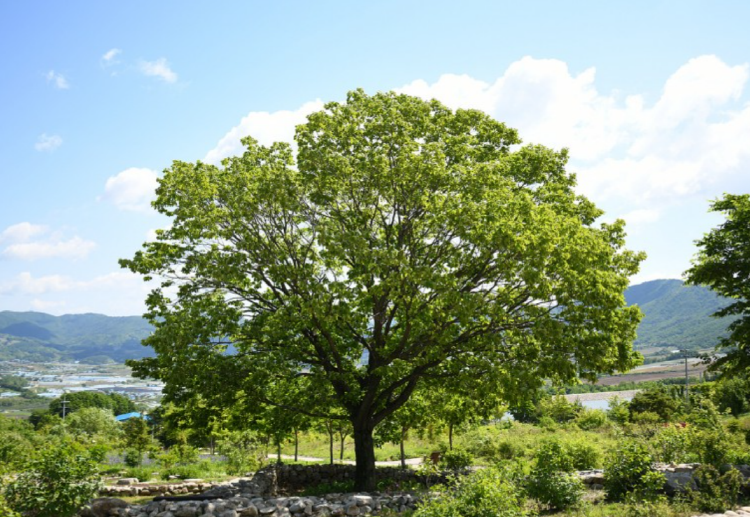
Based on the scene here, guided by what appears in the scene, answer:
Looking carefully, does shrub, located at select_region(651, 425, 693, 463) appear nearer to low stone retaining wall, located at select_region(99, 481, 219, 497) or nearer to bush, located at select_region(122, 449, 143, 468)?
low stone retaining wall, located at select_region(99, 481, 219, 497)

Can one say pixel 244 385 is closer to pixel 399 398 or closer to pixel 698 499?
pixel 399 398

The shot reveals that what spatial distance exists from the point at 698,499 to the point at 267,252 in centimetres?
1182

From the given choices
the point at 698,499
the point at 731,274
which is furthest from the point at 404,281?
the point at 731,274

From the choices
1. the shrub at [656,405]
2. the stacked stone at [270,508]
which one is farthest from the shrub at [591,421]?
the stacked stone at [270,508]

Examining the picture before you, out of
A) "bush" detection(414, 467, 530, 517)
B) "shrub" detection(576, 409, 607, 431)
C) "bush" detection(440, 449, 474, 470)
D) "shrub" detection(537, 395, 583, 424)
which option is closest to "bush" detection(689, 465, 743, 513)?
"bush" detection(414, 467, 530, 517)

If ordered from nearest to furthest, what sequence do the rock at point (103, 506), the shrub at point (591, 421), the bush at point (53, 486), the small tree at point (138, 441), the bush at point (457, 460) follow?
1. the bush at point (53, 486)
2. the rock at point (103, 506)
3. the bush at point (457, 460)
4. the small tree at point (138, 441)
5. the shrub at point (591, 421)

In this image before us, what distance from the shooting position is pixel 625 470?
12508mm

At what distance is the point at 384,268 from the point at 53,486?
8.15m

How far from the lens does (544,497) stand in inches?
465

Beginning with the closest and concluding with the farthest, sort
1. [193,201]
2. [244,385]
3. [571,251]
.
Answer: [571,251]
[244,385]
[193,201]

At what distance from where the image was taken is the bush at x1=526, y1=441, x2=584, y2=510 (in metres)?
11.8

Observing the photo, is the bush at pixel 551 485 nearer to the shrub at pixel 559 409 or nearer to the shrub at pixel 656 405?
the shrub at pixel 559 409

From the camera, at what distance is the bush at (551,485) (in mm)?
11758

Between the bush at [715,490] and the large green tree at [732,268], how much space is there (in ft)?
19.8
